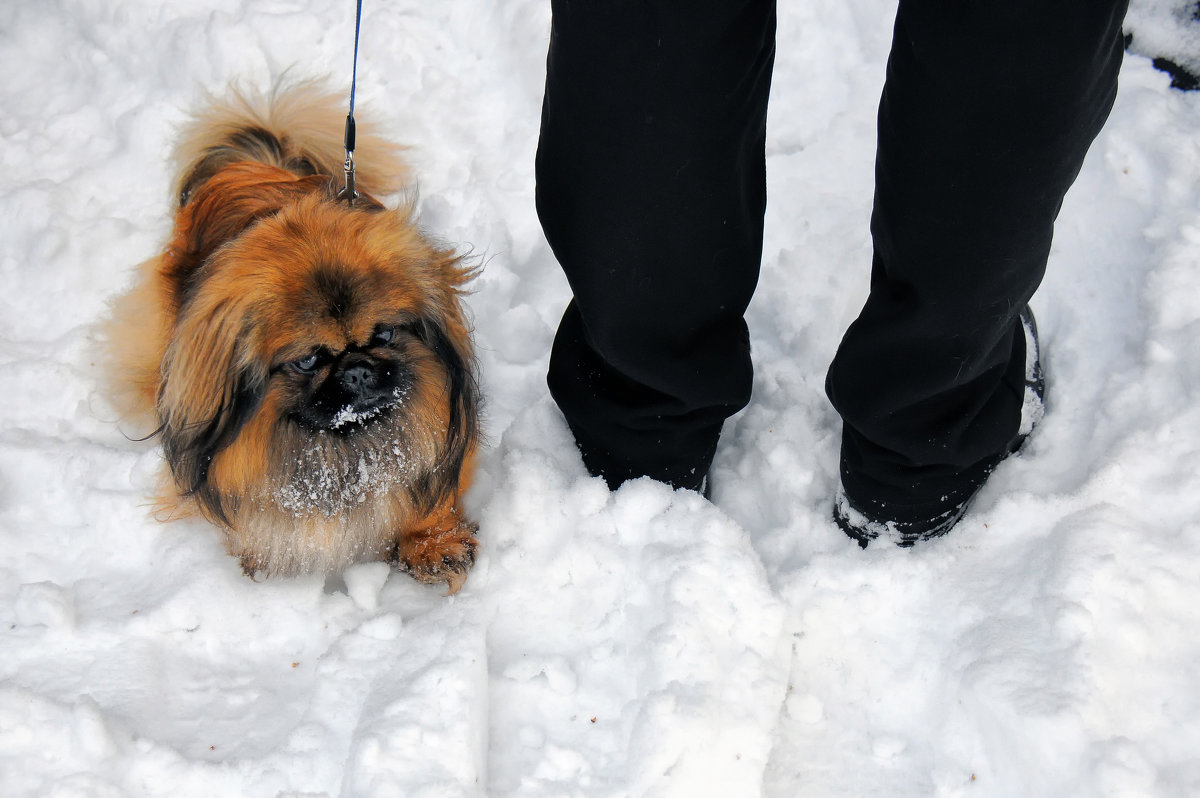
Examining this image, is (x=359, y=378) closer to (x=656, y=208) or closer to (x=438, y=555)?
(x=438, y=555)

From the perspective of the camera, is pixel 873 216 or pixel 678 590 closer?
pixel 873 216

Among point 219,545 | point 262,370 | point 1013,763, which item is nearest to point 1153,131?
point 1013,763

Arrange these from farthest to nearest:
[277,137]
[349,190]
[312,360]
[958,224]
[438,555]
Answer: [277,137]
[438,555]
[349,190]
[312,360]
[958,224]

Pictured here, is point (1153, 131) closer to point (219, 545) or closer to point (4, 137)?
point (219, 545)

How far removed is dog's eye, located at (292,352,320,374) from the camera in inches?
59.4

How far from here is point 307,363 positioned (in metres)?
1.52

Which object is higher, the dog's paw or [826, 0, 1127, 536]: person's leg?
[826, 0, 1127, 536]: person's leg

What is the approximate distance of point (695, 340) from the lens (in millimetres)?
1555

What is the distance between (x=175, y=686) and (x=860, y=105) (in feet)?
6.59

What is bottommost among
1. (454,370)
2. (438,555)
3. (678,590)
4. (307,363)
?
(438,555)

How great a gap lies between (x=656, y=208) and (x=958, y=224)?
16.1 inches

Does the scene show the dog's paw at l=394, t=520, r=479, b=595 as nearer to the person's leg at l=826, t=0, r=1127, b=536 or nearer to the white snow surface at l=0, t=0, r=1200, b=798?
the white snow surface at l=0, t=0, r=1200, b=798

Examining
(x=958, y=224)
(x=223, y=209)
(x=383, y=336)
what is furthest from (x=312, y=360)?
(x=958, y=224)

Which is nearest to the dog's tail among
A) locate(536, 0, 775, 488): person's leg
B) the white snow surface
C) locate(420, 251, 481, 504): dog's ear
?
the white snow surface
